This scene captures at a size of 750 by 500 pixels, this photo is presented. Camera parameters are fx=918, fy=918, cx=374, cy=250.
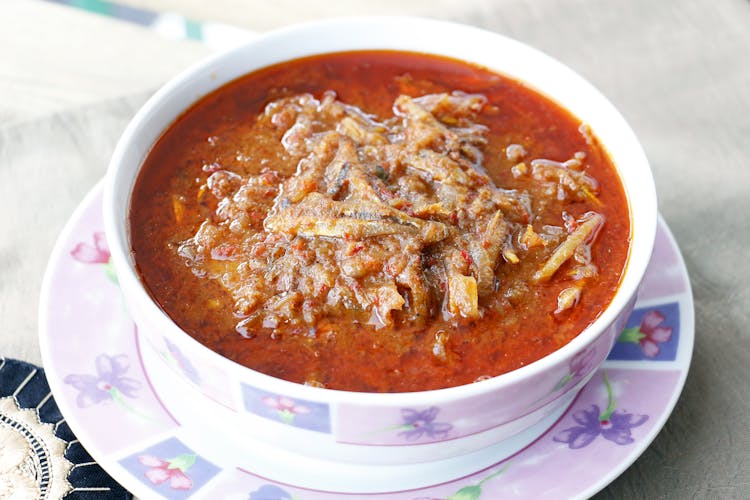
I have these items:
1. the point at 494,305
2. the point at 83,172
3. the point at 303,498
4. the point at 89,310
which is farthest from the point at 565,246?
the point at 83,172

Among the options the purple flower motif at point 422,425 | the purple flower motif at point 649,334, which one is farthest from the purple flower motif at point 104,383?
the purple flower motif at point 649,334

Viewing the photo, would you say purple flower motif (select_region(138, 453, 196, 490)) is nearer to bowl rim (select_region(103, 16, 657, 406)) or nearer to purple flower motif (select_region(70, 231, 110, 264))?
bowl rim (select_region(103, 16, 657, 406))

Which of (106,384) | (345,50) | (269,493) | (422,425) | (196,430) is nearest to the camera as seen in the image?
(422,425)

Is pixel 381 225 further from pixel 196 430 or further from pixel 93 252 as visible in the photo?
pixel 93 252

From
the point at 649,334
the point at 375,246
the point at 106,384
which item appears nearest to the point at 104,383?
the point at 106,384

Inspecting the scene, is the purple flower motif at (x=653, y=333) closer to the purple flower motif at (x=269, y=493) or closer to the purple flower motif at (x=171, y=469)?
the purple flower motif at (x=269, y=493)

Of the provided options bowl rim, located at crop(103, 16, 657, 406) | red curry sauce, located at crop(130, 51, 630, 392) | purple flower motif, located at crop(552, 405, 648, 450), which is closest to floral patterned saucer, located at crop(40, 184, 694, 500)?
purple flower motif, located at crop(552, 405, 648, 450)
